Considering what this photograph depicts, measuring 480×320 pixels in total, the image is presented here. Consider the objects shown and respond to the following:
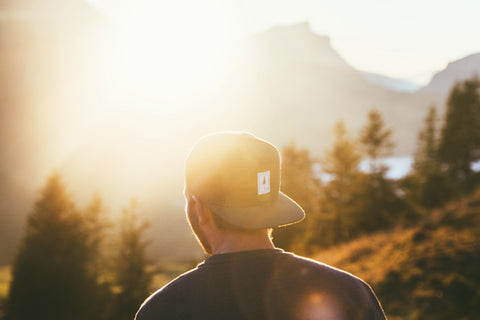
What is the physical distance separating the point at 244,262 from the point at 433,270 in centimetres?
1245

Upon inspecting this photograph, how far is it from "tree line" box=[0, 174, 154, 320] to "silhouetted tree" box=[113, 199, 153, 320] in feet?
0.22

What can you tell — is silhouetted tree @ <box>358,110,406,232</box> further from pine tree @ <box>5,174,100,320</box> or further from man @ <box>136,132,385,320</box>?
man @ <box>136,132,385,320</box>

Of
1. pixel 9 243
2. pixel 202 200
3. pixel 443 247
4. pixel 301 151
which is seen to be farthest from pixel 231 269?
pixel 9 243

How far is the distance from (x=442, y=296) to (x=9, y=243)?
426ft

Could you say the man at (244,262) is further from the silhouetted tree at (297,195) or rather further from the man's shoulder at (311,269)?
the silhouetted tree at (297,195)

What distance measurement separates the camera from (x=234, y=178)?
2309mm

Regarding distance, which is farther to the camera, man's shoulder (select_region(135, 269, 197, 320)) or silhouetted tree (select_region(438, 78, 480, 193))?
silhouetted tree (select_region(438, 78, 480, 193))

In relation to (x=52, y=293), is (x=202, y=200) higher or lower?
higher

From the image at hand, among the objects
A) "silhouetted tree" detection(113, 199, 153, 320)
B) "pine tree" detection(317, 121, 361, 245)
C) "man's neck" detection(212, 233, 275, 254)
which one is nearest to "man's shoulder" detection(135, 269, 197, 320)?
"man's neck" detection(212, 233, 275, 254)

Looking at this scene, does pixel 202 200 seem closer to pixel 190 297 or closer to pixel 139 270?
pixel 190 297

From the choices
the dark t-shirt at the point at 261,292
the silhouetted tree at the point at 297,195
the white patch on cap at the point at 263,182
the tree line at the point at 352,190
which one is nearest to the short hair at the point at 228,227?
the dark t-shirt at the point at 261,292

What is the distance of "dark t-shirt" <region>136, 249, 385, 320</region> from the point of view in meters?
1.98

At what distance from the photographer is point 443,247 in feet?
43.5

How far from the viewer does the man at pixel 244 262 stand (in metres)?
2.00
